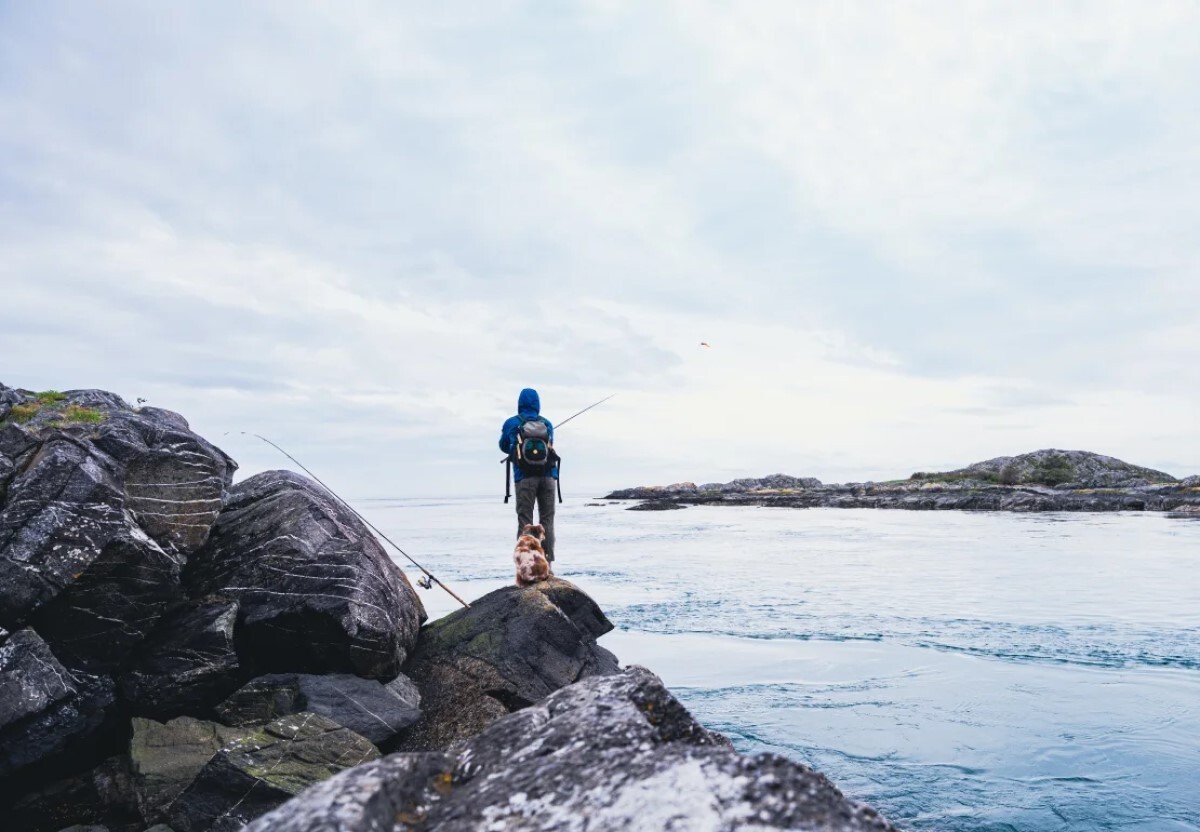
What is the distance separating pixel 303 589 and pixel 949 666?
9351 millimetres

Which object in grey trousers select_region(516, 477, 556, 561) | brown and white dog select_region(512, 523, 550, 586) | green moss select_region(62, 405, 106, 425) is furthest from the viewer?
grey trousers select_region(516, 477, 556, 561)

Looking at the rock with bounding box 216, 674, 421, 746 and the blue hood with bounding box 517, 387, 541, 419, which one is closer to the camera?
the rock with bounding box 216, 674, 421, 746

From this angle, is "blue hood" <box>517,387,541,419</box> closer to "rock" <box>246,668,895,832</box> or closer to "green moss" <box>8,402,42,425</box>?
"green moss" <box>8,402,42,425</box>

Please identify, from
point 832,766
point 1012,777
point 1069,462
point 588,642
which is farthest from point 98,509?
point 1069,462

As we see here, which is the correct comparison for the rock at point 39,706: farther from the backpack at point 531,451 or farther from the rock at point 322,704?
the backpack at point 531,451

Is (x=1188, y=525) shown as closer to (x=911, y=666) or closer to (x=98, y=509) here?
(x=911, y=666)

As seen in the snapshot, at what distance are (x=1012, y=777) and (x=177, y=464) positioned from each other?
922cm

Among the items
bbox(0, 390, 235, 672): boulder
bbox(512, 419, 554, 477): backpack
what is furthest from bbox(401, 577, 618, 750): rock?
bbox(512, 419, 554, 477): backpack

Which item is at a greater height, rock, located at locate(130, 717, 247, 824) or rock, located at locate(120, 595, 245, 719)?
rock, located at locate(120, 595, 245, 719)

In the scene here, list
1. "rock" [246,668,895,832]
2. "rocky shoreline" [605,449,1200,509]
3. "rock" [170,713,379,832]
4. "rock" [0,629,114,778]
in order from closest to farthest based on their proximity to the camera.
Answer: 1. "rock" [246,668,895,832]
2. "rock" [170,713,379,832]
3. "rock" [0,629,114,778]
4. "rocky shoreline" [605,449,1200,509]

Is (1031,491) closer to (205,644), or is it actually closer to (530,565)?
(530,565)

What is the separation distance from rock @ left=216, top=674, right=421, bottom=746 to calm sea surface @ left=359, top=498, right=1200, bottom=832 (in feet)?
12.5

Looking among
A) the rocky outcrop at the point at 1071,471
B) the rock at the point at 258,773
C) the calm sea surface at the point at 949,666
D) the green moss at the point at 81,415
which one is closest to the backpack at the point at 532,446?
the calm sea surface at the point at 949,666

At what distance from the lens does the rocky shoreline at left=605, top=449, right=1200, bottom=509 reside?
173ft
